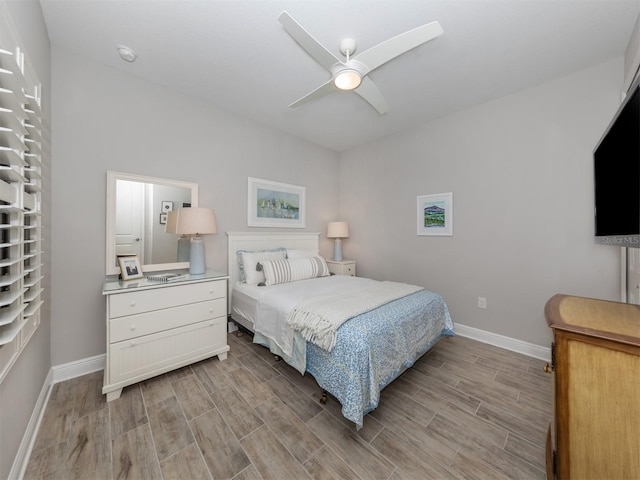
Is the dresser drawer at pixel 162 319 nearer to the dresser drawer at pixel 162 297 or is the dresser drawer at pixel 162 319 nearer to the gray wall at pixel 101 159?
the dresser drawer at pixel 162 297

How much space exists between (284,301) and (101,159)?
2064 mm

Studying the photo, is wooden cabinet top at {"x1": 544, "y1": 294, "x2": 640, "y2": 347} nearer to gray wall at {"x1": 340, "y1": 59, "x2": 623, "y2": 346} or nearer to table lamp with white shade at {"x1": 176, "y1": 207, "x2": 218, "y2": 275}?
gray wall at {"x1": 340, "y1": 59, "x2": 623, "y2": 346}

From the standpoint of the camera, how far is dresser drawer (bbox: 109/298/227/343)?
6.00 feet

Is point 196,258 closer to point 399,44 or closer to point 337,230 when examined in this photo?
point 337,230

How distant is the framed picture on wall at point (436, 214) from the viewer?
305cm

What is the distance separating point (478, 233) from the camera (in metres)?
2.83

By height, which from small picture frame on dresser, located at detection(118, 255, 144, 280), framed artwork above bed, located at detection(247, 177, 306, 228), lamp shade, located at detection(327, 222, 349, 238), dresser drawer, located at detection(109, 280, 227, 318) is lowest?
dresser drawer, located at detection(109, 280, 227, 318)

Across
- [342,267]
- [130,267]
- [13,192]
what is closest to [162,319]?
[130,267]

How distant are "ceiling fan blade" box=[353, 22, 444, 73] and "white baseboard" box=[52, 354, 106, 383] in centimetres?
320

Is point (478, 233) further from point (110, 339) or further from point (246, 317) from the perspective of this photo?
point (110, 339)

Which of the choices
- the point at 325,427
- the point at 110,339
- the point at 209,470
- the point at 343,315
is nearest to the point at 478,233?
the point at 343,315

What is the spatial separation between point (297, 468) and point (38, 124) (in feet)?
8.28

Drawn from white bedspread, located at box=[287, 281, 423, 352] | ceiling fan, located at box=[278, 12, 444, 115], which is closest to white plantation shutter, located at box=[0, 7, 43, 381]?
ceiling fan, located at box=[278, 12, 444, 115]

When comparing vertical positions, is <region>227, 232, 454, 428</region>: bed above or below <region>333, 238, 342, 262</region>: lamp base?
below
